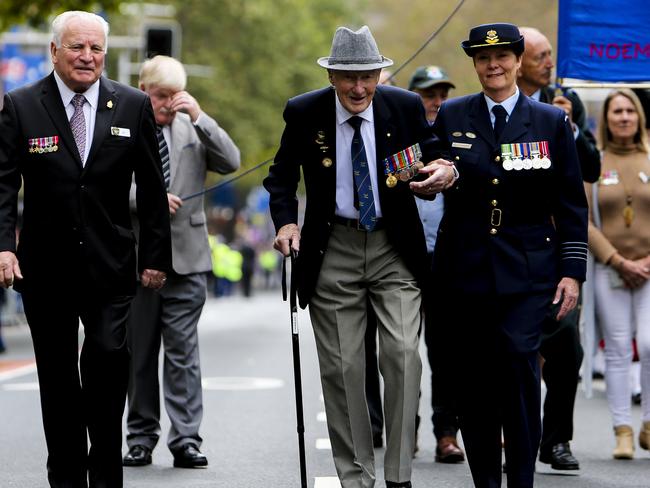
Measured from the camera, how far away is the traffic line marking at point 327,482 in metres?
7.72

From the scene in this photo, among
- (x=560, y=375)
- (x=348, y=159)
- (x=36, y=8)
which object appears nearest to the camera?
(x=348, y=159)

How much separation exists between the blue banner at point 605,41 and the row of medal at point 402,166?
2.21m

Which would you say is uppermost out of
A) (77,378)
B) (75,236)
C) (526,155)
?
(526,155)

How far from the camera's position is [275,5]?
179 ft

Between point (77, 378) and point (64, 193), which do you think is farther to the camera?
point (77, 378)

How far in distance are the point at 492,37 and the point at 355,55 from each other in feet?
1.99

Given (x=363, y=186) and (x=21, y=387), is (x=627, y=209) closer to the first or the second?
(x=363, y=186)

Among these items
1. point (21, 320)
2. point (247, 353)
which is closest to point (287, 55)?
point (21, 320)

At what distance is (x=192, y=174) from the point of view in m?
8.82

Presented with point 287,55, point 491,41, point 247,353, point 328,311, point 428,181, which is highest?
point 287,55

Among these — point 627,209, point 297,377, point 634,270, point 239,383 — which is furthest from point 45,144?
point 239,383

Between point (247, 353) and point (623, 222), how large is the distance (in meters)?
9.86

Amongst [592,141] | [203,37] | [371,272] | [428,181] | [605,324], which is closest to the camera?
[428,181]

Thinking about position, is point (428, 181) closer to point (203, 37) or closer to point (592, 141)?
point (592, 141)
